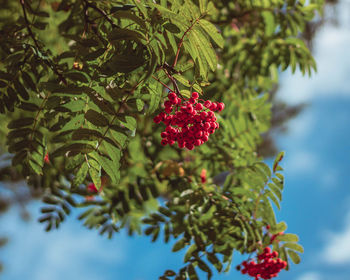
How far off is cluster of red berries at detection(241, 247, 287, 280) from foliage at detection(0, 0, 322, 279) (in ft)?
0.28

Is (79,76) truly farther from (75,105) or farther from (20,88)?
(20,88)

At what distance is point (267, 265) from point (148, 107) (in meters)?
1.26

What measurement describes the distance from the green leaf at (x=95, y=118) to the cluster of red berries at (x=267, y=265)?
1.40 m

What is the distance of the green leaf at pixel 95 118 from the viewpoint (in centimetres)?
145

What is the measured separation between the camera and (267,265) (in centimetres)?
217

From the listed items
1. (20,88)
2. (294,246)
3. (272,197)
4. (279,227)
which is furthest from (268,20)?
(20,88)

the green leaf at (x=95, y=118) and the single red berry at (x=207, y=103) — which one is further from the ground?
the single red berry at (x=207, y=103)

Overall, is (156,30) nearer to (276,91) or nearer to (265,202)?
(265,202)

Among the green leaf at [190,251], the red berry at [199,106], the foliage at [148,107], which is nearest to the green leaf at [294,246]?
the foliage at [148,107]

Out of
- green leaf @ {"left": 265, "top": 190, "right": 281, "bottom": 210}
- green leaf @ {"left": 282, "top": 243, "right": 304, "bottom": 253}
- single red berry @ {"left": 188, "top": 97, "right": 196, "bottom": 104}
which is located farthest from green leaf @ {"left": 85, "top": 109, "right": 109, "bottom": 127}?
green leaf @ {"left": 282, "top": 243, "right": 304, "bottom": 253}

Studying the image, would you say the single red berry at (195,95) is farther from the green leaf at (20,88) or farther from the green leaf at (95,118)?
the green leaf at (20,88)

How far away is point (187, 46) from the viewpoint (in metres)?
1.32

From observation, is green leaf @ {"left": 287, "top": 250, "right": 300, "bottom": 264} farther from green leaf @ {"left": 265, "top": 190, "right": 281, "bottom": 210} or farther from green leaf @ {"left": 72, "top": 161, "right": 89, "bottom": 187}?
green leaf @ {"left": 72, "top": 161, "right": 89, "bottom": 187}

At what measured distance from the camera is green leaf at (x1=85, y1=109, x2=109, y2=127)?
145cm
